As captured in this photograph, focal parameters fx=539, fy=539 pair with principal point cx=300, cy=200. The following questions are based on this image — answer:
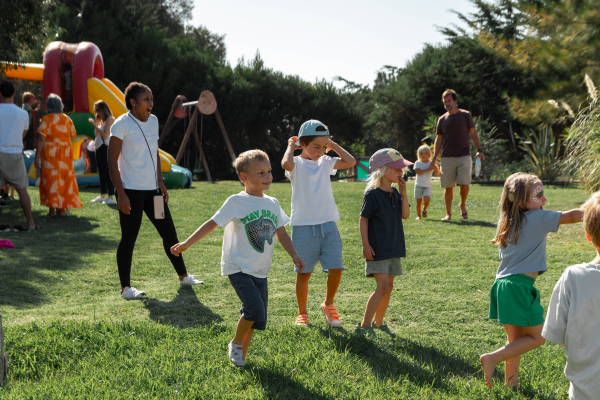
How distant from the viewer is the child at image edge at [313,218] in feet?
13.9

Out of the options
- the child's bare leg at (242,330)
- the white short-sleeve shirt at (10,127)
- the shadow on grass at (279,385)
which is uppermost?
the white short-sleeve shirt at (10,127)

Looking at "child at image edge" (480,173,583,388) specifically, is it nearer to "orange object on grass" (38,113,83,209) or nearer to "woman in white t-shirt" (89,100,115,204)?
"woman in white t-shirt" (89,100,115,204)

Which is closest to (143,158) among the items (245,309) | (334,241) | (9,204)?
(334,241)

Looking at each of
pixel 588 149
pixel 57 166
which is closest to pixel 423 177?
pixel 588 149

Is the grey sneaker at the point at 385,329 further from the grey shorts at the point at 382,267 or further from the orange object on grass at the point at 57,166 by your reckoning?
the orange object on grass at the point at 57,166

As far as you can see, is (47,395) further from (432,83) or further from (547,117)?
(432,83)

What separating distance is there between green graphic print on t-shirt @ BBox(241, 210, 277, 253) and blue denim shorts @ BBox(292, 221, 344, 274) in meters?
0.84

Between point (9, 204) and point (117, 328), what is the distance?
793 cm

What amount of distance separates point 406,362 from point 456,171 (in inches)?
263

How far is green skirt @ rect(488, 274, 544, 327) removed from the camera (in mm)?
2982

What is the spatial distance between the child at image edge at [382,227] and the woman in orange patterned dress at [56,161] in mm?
6732

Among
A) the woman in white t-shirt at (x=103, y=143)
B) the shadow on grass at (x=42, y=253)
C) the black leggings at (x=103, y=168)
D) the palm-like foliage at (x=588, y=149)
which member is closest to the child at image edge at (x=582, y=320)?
the shadow on grass at (x=42, y=253)

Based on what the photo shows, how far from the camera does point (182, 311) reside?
4559 mm

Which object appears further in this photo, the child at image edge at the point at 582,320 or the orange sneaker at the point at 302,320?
the orange sneaker at the point at 302,320
